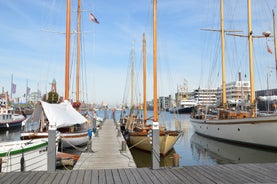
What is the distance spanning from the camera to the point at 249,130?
23688mm

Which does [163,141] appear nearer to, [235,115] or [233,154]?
[233,154]

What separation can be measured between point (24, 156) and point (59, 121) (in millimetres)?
2272

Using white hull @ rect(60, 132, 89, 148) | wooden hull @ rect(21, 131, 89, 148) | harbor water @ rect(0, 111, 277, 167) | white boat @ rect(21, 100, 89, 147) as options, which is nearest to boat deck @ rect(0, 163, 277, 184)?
white boat @ rect(21, 100, 89, 147)

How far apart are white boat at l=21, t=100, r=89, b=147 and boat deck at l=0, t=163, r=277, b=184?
2.16 metres

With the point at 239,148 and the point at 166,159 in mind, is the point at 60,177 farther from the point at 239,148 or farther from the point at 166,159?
the point at 239,148

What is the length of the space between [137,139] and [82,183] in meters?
14.9

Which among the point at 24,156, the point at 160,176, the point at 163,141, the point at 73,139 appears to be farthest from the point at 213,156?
the point at 24,156

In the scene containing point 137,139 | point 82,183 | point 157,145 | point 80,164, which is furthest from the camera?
point 137,139

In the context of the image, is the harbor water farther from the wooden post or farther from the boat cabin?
→ the wooden post

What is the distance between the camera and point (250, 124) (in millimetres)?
23422

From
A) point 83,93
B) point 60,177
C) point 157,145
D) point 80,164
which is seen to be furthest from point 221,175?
point 83,93

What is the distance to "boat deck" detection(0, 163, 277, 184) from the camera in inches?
310

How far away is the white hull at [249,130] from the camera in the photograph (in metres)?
21.6

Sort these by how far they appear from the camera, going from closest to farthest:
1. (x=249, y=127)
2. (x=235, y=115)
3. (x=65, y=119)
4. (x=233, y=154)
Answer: (x=65, y=119)
(x=233, y=154)
(x=249, y=127)
(x=235, y=115)
